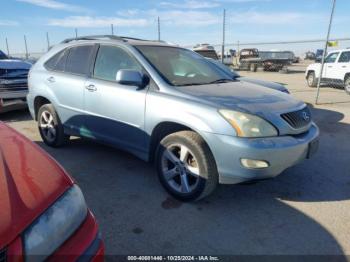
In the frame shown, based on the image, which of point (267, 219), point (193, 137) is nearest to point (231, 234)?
point (267, 219)

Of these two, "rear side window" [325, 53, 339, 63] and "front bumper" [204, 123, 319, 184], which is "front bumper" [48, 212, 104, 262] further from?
"rear side window" [325, 53, 339, 63]

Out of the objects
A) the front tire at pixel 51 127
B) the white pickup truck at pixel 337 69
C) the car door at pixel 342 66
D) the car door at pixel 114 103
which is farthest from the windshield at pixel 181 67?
the car door at pixel 342 66

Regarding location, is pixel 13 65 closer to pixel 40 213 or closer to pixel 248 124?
pixel 248 124

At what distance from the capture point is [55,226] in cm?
154

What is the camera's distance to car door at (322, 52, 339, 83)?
13.2 meters

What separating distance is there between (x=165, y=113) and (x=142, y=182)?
101 centimetres

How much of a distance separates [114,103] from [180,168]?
1160 mm

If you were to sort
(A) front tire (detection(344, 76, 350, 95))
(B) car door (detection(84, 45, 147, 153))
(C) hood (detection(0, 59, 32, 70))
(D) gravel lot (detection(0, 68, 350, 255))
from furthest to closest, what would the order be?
(A) front tire (detection(344, 76, 350, 95)), (C) hood (detection(0, 59, 32, 70)), (B) car door (detection(84, 45, 147, 153)), (D) gravel lot (detection(0, 68, 350, 255))

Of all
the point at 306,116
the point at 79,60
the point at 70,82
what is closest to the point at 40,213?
the point at 306,116

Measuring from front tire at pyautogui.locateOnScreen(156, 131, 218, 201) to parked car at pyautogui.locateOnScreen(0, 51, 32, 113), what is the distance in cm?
506

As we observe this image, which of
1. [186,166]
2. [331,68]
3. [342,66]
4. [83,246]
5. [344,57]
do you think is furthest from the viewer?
[331,68]

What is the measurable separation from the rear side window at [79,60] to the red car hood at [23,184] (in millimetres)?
2471

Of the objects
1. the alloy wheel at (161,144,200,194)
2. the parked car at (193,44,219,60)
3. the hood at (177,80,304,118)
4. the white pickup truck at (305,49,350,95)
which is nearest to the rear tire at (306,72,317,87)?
the white pickup truck at (305,49,350,95)

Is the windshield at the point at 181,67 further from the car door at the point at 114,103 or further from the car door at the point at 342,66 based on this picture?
the car door at the point at 342,66
